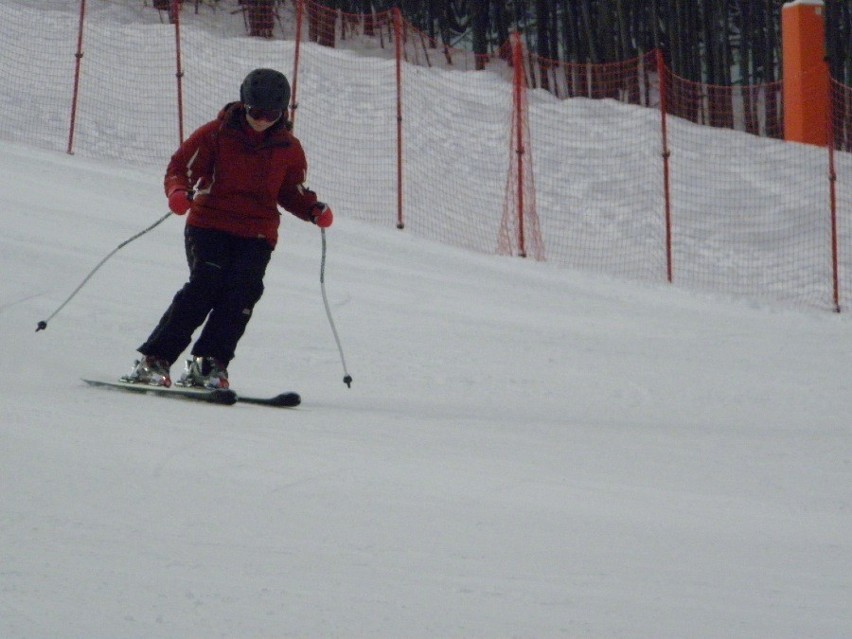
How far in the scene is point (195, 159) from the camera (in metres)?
5.63

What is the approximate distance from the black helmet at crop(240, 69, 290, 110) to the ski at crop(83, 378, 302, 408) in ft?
3.94

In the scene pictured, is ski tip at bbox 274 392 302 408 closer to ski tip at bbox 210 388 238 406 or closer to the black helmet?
ski tip at bbox 210 388 238 406

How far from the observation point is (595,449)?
197 inches

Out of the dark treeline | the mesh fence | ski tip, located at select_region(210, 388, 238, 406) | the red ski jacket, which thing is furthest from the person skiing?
the dark treeline

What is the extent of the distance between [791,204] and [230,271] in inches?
513

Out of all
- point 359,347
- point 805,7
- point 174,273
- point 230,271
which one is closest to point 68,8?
point 805,7

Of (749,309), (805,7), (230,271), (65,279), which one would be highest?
(805,7)

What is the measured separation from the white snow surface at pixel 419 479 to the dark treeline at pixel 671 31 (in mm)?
14250

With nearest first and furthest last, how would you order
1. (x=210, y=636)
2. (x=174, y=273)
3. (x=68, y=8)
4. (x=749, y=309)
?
(x=210, y=636), (x=174, y=273), (x=749, y=309), (x=68, y=8)

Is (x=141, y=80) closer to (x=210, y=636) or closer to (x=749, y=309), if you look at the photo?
(x=749, y=309)

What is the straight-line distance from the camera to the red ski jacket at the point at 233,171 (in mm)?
5625

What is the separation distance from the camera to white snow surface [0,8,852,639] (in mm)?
2803

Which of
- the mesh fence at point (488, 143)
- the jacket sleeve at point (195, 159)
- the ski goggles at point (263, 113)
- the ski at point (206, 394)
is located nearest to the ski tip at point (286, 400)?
the ski at point (206, 394)

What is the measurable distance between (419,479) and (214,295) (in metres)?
2.08
